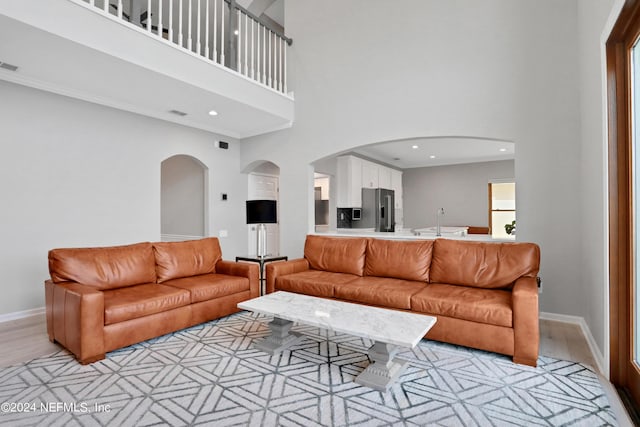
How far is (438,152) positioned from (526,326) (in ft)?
19.1

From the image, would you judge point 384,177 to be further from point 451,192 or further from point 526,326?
point 526,326

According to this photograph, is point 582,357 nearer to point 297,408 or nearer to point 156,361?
point 297,408

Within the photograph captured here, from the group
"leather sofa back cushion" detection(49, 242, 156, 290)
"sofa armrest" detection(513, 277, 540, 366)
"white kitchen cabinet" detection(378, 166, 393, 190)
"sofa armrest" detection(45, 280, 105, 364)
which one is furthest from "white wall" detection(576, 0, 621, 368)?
"white kitchen cabinet" detection(378, 166, 393, 190)

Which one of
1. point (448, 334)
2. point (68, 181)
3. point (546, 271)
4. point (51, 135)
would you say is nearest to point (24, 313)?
point (68, 181)

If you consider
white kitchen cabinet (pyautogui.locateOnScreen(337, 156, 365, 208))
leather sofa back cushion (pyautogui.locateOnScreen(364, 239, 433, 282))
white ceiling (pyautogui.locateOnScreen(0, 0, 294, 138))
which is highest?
white ceiling (pyautogui.locateOnScreen(0, 0, 294, 138))

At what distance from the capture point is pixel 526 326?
101 inches

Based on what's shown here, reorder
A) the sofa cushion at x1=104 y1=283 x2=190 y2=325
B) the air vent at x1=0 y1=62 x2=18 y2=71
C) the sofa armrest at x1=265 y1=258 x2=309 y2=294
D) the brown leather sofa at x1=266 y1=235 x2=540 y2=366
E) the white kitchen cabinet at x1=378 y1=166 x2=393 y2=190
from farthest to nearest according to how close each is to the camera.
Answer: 1. the white kitchen cabinet at x1=378 y1=166 x2=393 y2=190
2. the sofa armrest at x1=265 y1=258 x2=309 y2=294
3. the air vent at x1=0 y1=62 x2=18 y2=71
4. the sofa cushion at x1=104 y1=283 x2=190 y2=325
5. the brown leather sofa at x1=266 y1=235 x2=540 y2=366

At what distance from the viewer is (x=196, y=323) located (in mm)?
3391

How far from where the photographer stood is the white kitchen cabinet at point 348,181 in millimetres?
7059

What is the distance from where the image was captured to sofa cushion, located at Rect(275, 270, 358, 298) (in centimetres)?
363

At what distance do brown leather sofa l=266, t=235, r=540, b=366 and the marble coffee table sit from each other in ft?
1.61

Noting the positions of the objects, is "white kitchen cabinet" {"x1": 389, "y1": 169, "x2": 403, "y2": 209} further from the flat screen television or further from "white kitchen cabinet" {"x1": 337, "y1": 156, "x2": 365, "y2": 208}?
the flat screen television

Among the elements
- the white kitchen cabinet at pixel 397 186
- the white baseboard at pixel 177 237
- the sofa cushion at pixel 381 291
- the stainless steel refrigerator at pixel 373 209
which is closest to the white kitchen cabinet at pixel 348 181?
the stainless steel refrigerator at pixel 373 209

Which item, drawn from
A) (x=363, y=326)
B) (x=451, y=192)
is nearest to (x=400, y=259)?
(x=363, y=326)
